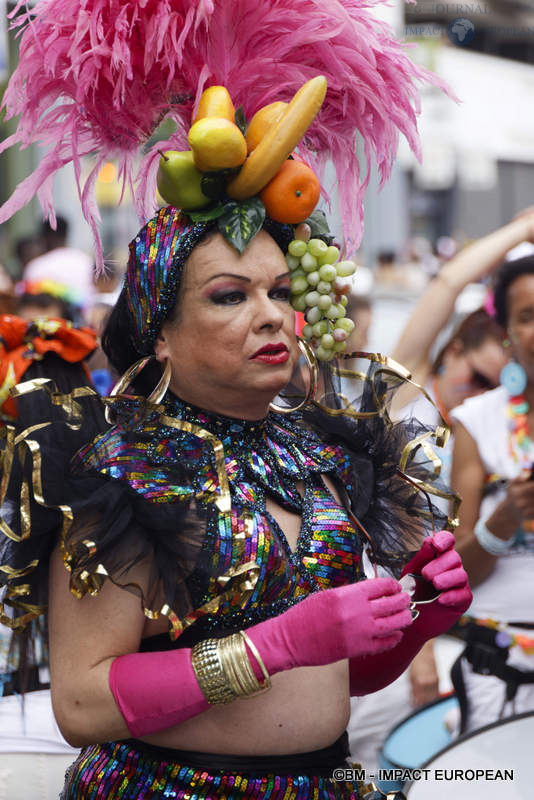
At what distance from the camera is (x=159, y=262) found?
5.74 ft

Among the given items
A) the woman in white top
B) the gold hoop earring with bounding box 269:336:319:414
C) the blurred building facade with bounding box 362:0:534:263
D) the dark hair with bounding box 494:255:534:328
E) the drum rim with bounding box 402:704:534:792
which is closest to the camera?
the drum rim with bounding box 402:704:534:792

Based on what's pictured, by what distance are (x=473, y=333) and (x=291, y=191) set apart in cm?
240

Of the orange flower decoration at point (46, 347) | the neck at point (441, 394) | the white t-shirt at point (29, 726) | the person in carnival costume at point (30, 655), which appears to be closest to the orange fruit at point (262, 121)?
the person in carnival costume at point (30, 655)

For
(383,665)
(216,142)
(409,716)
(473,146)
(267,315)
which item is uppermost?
(216,142)

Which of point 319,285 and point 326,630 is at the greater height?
point 319,285

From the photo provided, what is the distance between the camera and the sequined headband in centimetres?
174

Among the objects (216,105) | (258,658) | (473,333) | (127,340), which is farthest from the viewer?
(473,333)

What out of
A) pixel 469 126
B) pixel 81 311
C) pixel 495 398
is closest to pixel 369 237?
pixel 469 126

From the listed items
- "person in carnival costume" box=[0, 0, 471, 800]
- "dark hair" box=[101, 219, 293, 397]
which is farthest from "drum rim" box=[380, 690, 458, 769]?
"dark hair" box=[101, 219, 293, 397]

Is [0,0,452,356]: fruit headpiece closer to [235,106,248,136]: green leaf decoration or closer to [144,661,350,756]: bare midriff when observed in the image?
[235,106,248,136]: green leaf decoration

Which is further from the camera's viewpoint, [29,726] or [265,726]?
[29,726]

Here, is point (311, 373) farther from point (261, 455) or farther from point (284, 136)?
point (284, 136)

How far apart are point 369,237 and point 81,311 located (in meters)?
11.2

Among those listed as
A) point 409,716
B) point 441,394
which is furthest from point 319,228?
point 441,394
